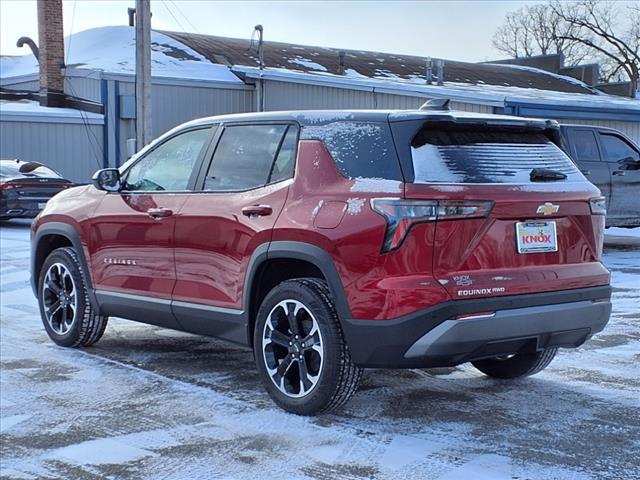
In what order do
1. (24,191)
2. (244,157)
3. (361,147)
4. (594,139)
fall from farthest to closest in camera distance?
1. (24,191)
2. (594,139)
3. (244,157)
4. (361,147)

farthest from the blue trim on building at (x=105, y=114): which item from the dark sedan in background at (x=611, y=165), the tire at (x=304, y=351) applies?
the tire at (x=304, y=351)

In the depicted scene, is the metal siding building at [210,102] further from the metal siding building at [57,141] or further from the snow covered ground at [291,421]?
the snow covered ground at [291,421]

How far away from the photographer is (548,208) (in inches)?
195

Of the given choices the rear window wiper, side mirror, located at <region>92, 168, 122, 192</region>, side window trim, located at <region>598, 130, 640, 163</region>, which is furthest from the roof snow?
the rear window wiper

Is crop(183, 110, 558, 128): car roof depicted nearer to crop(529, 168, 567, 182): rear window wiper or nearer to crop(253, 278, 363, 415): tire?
crop(529, 168, 567, 182): rear window wiper

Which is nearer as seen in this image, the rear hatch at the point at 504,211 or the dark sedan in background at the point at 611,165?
the rear hatch at the point at 504,211

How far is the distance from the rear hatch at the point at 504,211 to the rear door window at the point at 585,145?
861 centimetres

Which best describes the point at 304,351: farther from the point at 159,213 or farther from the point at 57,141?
the point at 57,141

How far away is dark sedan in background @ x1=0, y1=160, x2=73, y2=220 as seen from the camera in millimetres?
17719

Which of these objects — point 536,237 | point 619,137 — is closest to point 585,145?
point 619,137

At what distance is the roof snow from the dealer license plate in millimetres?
21635

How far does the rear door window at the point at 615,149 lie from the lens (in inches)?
545

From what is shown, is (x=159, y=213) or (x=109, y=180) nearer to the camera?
(x=159, y=213)

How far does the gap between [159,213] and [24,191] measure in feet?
41.6
